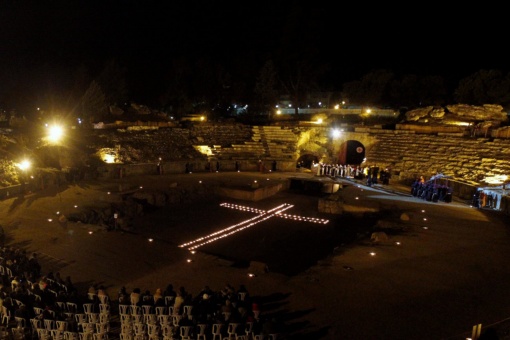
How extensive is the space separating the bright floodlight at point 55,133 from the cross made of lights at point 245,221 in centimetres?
1305

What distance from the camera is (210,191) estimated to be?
22406 mm

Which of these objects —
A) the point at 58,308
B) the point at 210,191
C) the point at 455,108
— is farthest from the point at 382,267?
the point at 455,108

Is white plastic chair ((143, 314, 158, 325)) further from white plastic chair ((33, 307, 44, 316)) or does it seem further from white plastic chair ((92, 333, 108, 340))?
white plastic chair ((33, 307, 44, 316))

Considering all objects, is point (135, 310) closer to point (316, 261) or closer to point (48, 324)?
point (48, 324)

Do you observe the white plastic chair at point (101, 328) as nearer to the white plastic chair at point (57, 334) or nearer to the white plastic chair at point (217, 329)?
the white plastic chair at point (57, 334)

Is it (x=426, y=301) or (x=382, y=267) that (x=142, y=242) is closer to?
(x=382, y=267)

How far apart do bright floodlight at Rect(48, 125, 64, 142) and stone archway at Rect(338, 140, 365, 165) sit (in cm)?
1909

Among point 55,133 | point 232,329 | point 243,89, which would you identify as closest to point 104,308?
point 232,329

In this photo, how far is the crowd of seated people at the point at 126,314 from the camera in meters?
7.64

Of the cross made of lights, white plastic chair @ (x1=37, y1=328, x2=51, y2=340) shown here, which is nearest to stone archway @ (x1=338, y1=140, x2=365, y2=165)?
the cross made of lights

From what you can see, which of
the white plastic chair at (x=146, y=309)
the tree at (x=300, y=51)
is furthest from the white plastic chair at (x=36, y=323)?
the tree at (x=300, y=51)

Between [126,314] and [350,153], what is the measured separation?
24.4m

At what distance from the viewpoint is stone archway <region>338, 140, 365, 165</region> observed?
2984 centimetres

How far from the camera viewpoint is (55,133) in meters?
27.2
